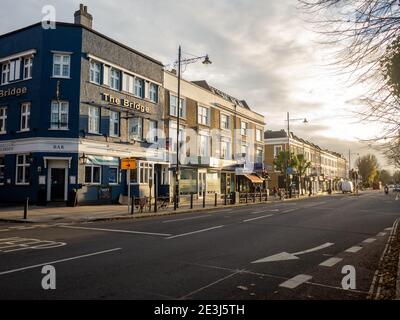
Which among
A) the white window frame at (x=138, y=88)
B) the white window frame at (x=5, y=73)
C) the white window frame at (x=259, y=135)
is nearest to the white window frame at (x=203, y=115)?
the white window frame at (x=138, y=88)

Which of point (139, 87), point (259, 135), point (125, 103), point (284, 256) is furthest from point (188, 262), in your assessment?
point (259, 135)

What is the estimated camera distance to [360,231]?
13.8 metres

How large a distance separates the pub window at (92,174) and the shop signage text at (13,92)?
676 cm

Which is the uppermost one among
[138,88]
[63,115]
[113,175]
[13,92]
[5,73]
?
[5,73]

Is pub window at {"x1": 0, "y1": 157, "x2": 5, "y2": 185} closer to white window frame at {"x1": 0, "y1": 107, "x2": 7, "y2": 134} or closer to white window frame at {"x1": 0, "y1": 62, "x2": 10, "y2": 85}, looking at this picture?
white window frame at {"x1": 0, "y1": 107, "x2": 7, "y2": 134}

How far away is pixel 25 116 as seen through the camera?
25328 mm

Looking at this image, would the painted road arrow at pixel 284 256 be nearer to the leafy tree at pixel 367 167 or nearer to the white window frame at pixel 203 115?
the white window frame at pixel 203 115

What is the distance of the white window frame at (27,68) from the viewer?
1000 inches

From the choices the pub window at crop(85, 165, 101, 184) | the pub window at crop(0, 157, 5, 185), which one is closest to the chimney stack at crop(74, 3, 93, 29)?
the pub window at crop(85, 165, 101, 184)

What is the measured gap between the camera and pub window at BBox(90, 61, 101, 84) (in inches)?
1030

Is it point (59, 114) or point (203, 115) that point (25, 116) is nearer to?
point (59, 114)

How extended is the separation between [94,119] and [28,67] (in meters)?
5.72

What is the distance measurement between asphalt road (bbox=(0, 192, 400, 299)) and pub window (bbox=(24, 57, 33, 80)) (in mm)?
15752
